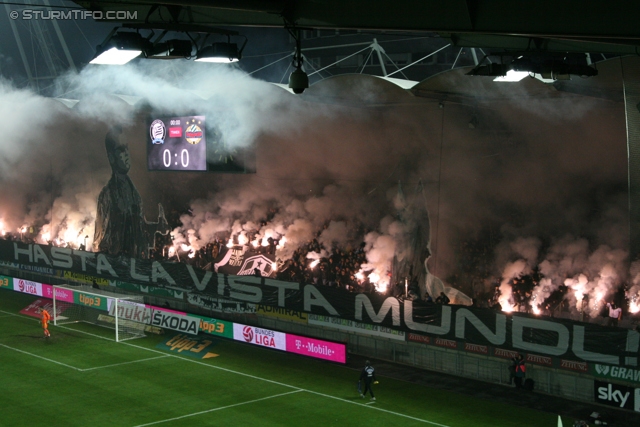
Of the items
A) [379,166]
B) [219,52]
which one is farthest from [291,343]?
[219,52]

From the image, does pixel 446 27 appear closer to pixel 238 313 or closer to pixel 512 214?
pixel 512 214

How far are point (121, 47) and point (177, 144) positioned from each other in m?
19.3

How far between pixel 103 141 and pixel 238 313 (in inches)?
525

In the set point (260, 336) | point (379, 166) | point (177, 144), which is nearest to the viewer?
point (260, 336)

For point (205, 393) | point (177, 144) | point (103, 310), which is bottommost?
point (205, 393)

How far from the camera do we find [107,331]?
27.3m

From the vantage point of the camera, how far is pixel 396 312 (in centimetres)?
2112

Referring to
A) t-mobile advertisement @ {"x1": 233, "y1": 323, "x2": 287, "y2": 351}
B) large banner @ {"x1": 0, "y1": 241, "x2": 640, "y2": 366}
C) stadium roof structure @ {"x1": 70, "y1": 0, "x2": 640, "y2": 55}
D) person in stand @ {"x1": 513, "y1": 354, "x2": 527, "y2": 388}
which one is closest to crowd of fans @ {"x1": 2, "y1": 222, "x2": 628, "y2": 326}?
large banner @ {"x1": 0, "y1": 241, "x2": 640, "y2": 366}

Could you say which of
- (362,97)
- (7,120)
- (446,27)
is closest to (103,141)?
(7,120)

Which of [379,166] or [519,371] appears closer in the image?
[519,371]

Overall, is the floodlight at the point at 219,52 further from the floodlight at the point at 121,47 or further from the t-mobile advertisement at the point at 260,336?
the t-mobile advertisement at the point at 260,336

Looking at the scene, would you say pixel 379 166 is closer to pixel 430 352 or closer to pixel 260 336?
pixel 260 336

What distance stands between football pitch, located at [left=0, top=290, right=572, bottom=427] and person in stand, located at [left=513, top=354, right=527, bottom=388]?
1.21 metres

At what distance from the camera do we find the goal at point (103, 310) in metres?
26.4
